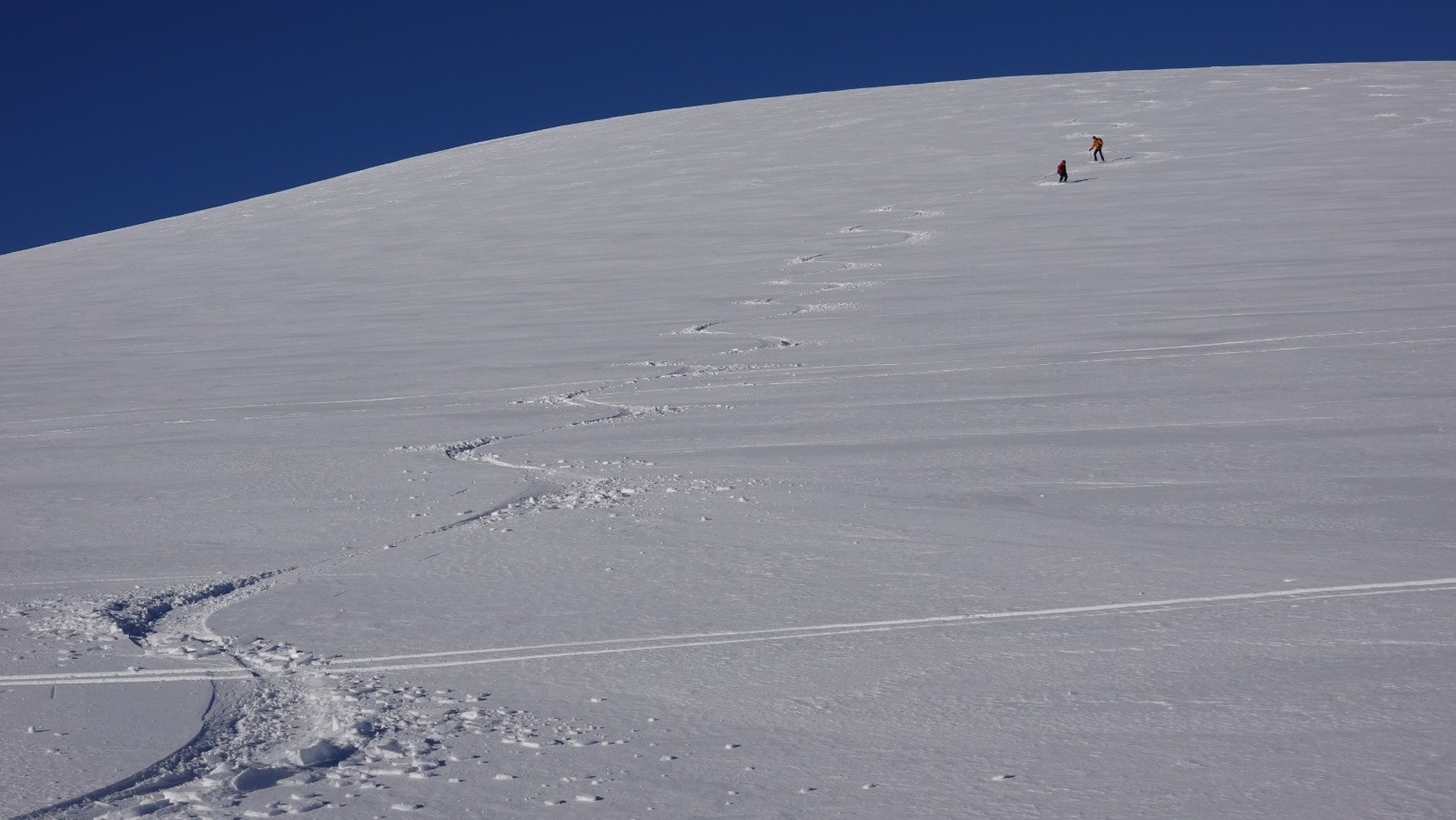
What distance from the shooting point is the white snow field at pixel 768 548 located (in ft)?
8.70

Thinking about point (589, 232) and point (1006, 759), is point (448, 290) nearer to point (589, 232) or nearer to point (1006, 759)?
point (589, 232)

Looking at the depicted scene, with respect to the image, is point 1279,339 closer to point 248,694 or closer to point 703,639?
point 703,639

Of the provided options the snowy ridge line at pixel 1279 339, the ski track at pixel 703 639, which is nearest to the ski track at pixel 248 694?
the ski track at pixel 703 639

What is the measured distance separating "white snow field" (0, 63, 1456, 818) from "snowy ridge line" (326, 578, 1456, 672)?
2 cm

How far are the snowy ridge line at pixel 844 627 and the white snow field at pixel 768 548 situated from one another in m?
0.02

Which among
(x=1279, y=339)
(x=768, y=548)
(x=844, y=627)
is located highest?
(x=1279, y=339)

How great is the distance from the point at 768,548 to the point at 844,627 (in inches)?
31.6

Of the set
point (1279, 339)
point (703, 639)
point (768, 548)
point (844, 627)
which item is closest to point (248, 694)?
point (703, 639)

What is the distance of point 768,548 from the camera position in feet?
13.8

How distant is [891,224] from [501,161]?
1644 cm

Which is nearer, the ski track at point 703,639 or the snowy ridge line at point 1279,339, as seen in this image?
the ski track at point 703,639

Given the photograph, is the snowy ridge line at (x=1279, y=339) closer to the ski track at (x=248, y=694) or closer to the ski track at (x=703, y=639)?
the ski track at (x=248, y=694)

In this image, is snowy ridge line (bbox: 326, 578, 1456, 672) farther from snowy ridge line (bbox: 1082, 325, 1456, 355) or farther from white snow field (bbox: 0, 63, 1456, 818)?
snowy ridge line (bbox: 1082, 325, 1456, 355)

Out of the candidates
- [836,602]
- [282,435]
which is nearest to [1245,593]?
[836,602]
